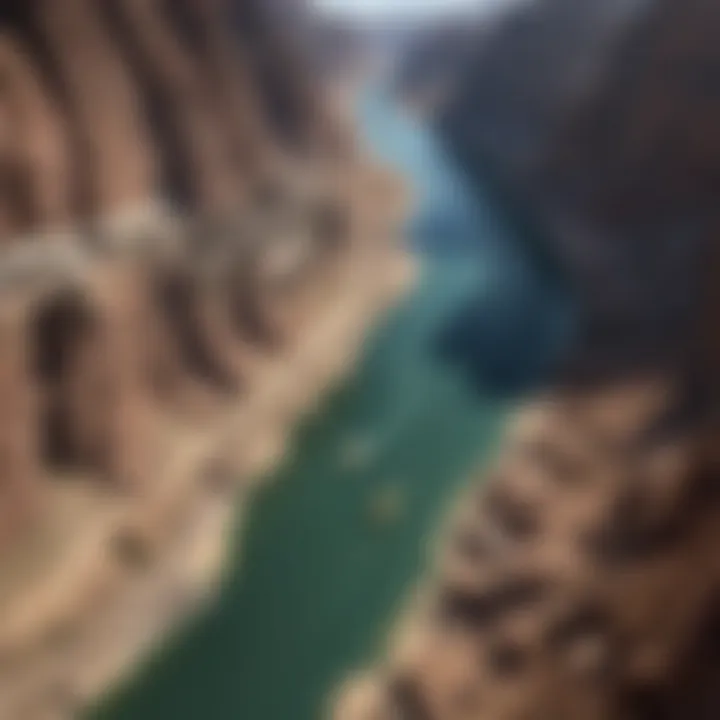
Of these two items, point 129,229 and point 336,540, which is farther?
point 129,229

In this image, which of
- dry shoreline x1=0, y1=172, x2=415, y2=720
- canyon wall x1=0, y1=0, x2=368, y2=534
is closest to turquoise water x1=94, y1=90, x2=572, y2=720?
dry shoreline x1=0, y1=172, x2=415, y2=720

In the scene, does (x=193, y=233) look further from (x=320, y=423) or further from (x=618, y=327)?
(x=618, y=327)

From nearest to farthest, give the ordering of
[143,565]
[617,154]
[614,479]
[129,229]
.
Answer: [143,565] < [614,479] < [129,229] < [617,154]

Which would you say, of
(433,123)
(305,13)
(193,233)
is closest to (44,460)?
(193,233)

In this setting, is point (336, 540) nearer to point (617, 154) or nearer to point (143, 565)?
point (143, 565)

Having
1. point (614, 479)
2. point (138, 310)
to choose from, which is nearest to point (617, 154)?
point (614, 479)

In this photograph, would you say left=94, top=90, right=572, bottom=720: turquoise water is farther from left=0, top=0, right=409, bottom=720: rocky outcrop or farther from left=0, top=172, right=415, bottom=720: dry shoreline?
left=0, top=0, right=409, bottom=720: rocky outcrop

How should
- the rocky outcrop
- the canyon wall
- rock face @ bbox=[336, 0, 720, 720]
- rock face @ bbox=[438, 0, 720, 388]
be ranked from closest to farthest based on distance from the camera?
1. rock face @ bbox=[336, 0, 720, 720]
2. the rocky outcrop
3. the canyon wall
4. rock face @ bbox=[438, 0, 720, 388]
